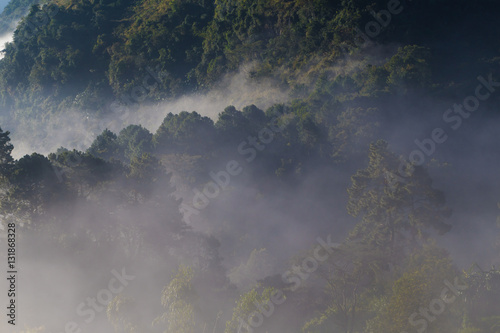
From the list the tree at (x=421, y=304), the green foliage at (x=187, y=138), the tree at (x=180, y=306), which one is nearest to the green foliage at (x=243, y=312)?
the tree at (x=180, y=306)

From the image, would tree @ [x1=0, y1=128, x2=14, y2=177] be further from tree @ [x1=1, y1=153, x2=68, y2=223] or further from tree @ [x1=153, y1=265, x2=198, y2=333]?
tree @ [x1=153, y1=265, x2=198, y2=333]

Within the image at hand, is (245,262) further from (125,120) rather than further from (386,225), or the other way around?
(125,120)

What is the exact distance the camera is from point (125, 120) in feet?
361

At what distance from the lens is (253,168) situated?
75875 mm

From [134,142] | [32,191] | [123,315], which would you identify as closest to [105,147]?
[134,142]

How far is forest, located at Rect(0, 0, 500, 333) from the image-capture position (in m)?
46.0

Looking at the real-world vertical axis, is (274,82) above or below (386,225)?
above

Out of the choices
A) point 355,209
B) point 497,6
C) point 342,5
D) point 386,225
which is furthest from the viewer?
point 497,6

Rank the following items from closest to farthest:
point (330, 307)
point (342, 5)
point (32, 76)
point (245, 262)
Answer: point (330, 307) < point (245, 262) < point (342, 5) < point (32, 76)

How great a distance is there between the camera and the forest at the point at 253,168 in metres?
46.0

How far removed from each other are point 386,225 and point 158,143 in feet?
116

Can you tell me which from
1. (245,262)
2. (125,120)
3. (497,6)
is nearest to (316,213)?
(245,262)

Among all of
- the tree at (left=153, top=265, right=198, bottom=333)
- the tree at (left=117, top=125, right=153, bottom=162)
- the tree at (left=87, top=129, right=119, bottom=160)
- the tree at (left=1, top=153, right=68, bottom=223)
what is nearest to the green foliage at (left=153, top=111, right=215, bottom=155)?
the tree at (left=117, top=125, right=153, bottom=162)

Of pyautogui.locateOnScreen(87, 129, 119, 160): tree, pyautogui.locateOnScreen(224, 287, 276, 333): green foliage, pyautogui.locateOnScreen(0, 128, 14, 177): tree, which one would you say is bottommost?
pyautogui.locateOnScreen(224, 287, 276, 333): green foliage
